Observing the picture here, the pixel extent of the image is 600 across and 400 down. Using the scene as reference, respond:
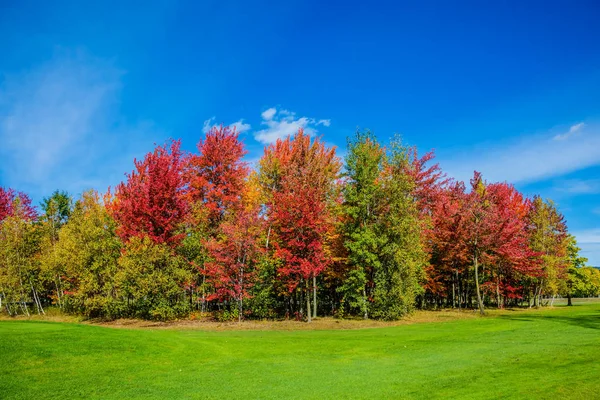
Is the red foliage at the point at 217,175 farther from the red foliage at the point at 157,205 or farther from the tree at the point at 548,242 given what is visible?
the tree at the point at 548,242

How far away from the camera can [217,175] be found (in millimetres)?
35594

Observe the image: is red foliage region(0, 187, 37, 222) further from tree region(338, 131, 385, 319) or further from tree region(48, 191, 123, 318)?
tree region(338, 131, 385, 319)

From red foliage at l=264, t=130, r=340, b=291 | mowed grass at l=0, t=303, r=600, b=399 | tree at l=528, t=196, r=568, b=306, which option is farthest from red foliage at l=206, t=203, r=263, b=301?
tree at l=528, t=196, r=568, b=306

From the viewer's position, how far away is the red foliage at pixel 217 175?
114 feet

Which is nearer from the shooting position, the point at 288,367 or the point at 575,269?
the point at 288,367

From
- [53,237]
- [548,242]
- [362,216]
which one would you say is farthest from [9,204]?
[548,242]

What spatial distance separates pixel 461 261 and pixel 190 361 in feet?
114

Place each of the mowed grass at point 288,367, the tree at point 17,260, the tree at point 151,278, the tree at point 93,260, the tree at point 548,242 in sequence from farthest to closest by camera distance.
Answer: the tree at point 548,242, the tree at point 17,260, the tree at point 93,260, the tree at point 151,278, the mowed grass at point 288,367

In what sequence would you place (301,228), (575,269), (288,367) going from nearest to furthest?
(288,367) < (301,228) < (575,269)

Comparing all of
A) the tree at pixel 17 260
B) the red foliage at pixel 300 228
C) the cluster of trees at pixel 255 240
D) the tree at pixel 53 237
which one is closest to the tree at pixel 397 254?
the cluster of trees at pixel 255 240

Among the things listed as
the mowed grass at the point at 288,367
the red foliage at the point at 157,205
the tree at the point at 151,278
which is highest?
the red foliage at the point at 157,205

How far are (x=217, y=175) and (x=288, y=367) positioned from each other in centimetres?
2544

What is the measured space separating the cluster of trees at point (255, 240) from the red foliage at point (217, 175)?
0.13 meters

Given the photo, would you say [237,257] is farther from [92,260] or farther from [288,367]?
[288,367]
